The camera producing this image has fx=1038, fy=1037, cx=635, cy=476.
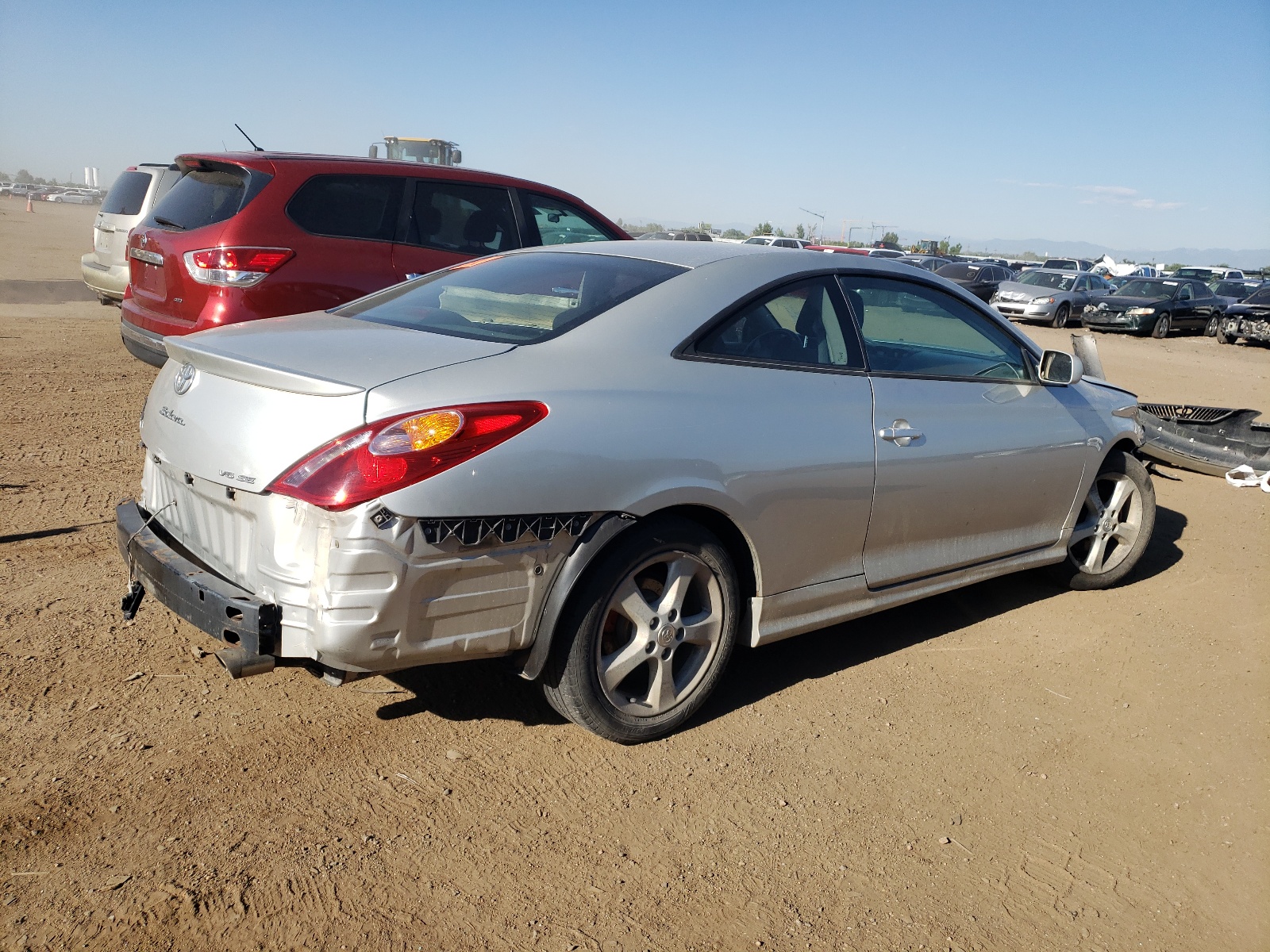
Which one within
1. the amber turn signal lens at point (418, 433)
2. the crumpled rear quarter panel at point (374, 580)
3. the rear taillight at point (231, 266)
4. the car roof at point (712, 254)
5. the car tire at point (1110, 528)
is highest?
the car roof at point (712, 254)

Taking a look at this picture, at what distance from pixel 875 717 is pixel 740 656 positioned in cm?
65

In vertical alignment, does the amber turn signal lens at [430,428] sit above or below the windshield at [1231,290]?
above

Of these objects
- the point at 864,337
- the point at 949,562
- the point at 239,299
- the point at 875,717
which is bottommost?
the point at 875,717

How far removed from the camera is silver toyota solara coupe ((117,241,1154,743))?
8.94 ft

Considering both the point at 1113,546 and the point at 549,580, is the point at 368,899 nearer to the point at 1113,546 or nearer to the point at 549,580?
the point at 549,580

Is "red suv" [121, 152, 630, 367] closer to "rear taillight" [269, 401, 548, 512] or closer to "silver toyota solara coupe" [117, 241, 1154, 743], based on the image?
"silver toyota solara coupe" [117, 241, 1154, 743]

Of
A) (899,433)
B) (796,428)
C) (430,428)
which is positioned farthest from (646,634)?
(899,433)

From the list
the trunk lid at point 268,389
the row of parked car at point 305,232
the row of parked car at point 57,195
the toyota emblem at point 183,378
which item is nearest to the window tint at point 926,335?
the row of parked car at point 305,232

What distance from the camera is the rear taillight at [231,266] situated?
19.9 ft

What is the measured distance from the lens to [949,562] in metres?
4.23

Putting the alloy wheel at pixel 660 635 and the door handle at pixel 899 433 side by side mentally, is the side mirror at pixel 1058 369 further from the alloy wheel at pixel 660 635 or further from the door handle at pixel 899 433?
the alloy wheel at pixel 660 635

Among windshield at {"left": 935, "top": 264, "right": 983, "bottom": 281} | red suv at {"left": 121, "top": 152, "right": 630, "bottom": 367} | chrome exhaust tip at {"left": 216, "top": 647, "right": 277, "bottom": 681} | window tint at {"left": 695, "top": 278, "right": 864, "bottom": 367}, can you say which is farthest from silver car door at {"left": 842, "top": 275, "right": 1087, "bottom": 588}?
windshield at {"left": 935, "top": 264, "right": 983, "bottom": 281}

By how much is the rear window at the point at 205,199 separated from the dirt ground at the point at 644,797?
238 cm

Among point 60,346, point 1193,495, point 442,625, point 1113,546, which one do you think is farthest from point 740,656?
point 60,346
